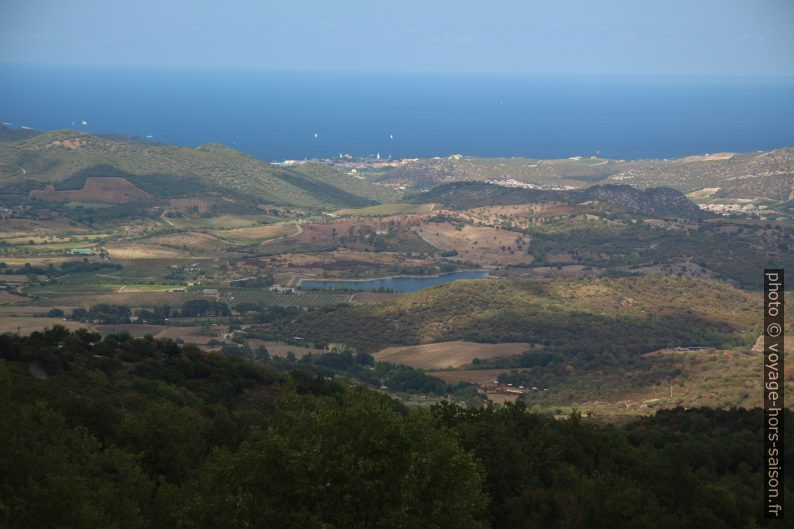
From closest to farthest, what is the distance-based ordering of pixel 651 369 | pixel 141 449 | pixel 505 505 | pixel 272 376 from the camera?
pixel 505 505 → pixel 141 449 → pixel 272 376 → pixel 651 369

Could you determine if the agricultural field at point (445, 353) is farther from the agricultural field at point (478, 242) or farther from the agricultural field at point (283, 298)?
the agricultural field at point (478, 242)

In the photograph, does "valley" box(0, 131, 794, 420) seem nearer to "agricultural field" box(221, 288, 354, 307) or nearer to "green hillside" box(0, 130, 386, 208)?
"agricultural field" box(221, 288, 354, 307)

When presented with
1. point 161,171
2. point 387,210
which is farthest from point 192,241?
point 161,171

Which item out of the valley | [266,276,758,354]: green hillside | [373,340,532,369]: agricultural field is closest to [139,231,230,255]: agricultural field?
the valley

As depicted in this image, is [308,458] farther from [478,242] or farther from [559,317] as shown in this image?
[478,242]

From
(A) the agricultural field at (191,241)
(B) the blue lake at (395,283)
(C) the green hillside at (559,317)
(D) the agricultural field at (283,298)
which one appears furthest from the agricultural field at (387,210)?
(C) the green hillside at (559,317)

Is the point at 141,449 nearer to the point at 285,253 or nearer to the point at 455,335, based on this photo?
the point at 455,335

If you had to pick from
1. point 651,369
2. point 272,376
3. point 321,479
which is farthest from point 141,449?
point 651,369

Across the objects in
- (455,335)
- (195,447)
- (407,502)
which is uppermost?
(407,502)
